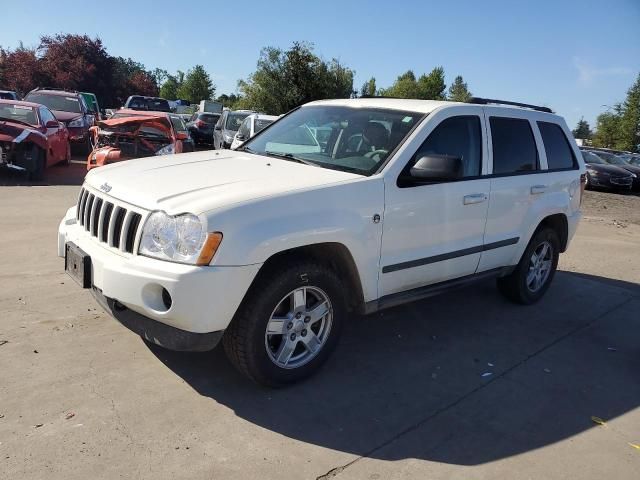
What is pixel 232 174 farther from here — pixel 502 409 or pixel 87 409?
pixel 502 409

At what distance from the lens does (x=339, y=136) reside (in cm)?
441

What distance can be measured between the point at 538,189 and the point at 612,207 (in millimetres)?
12215

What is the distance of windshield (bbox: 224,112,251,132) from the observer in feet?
56.4

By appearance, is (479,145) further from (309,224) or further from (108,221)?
(108,221)

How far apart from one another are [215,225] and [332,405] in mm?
1344

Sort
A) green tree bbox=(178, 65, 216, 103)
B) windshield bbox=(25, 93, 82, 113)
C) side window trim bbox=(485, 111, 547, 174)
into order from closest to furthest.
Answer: side window trim bbox=(485, 111, 547, 174) < windshield bbox=(25, 93, 82, 113) < green tree bbox=(178, 65, 216, 103)

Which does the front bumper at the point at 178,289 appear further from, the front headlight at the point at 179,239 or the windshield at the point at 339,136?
the windshield at the point at 339,136

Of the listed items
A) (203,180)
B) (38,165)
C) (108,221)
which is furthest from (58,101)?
(203,180)

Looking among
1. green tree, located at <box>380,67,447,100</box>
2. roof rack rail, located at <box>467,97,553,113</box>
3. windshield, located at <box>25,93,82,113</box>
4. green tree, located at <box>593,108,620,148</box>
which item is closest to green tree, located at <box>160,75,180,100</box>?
green tree, located at <box>380,67,447,100</box>

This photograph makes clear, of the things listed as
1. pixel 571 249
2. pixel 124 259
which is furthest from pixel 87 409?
pixel 571 249

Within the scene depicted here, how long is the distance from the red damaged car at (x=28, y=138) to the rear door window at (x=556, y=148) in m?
9.58

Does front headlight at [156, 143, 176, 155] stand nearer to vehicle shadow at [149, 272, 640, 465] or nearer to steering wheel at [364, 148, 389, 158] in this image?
vehicle shadow at [149, 272, 640, 465]

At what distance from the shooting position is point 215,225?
300 centimetres

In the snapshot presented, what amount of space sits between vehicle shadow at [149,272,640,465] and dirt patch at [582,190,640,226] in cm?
887
